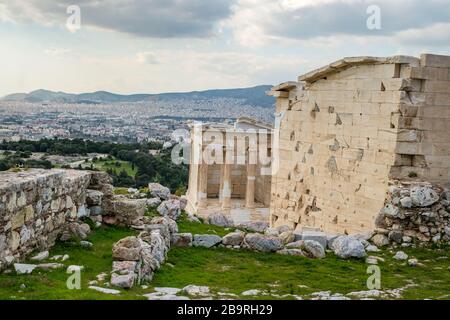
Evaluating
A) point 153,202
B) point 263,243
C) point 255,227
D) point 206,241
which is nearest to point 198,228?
point 153,202

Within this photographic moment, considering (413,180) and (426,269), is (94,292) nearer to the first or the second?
(426,269)

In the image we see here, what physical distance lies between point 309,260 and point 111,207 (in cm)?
406

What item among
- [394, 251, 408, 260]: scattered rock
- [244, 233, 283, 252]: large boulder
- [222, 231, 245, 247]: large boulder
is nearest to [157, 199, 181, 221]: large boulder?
[222, 231, 245, 247]: large boulder

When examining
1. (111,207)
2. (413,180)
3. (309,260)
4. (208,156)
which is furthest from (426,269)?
(208,156)

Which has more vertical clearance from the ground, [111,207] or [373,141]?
[373,141]

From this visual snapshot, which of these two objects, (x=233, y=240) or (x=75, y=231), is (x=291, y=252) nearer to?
(x=233, y=240)

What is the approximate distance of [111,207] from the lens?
38.0 ft

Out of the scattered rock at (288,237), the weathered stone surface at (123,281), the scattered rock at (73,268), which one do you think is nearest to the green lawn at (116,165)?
the scattered rock at (288,237)

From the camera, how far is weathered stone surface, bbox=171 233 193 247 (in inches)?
444

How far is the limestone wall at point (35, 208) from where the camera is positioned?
7875mm

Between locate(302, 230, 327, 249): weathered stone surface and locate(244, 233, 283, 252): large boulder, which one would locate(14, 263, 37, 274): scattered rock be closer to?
locate(244, 233, 283, 252): large boulder

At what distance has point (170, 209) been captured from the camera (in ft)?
46.0

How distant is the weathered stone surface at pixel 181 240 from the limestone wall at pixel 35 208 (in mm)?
1853
